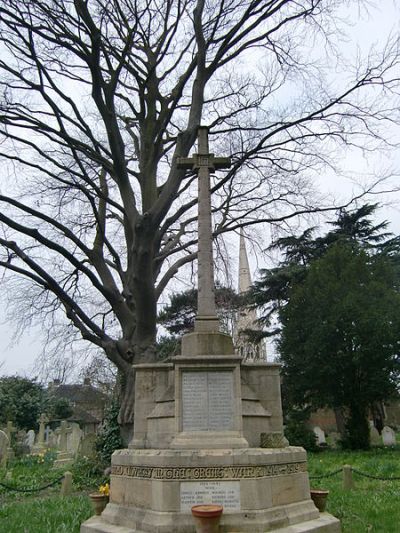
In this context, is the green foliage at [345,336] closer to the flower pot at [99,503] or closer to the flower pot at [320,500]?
the flower pot at [320,500]

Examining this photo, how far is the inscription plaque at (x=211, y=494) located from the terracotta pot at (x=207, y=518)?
0.51 m

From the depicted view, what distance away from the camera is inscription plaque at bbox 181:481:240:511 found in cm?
613

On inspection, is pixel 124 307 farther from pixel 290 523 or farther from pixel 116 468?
pixel 290 523

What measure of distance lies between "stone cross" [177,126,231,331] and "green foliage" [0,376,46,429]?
29.2 meters

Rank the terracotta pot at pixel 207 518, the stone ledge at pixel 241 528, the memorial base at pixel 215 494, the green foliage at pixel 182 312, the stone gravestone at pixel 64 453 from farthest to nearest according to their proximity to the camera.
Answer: the green foliage at pixel 182 312 → the stone gravestone at pixel 64 453 → the memorial base at pixel 215 494 → the stone ledge at pixel 241 528 → the terracotta pot at pixel 207 518

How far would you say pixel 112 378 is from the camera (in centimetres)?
3475

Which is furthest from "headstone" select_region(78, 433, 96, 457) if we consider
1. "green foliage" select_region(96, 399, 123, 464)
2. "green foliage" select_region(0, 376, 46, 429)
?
"green foliage" select_region(0, 376, 46, 429)

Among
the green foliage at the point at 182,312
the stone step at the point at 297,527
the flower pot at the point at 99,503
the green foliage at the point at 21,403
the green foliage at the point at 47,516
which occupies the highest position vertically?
the green foliage at the point at 182,312

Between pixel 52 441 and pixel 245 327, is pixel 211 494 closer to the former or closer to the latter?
pixel 52 441

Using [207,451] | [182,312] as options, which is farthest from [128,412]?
[182,312]

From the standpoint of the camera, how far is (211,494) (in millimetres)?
6141

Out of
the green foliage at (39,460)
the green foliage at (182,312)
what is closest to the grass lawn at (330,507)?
the green foliage at (39,460)

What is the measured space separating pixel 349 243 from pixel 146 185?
1872 centimetres

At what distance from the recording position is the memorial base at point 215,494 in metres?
6.03
